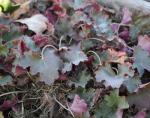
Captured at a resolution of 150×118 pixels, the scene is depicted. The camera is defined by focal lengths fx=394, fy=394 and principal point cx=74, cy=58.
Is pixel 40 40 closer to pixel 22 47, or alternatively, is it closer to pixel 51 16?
pixel 22 47

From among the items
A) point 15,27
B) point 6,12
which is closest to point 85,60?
point 15,27

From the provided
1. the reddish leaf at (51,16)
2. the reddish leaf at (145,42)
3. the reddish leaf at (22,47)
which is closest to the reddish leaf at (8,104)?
the reddish leaf at (22,47)

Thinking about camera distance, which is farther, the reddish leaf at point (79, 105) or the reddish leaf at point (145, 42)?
the reddish leaf at point (145, 42)

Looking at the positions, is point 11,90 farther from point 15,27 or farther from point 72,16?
point 72,16

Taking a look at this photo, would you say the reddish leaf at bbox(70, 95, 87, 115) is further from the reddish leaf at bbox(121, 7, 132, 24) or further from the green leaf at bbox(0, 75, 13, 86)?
the reddish leaf at bbox(121, 7, 132, 24)

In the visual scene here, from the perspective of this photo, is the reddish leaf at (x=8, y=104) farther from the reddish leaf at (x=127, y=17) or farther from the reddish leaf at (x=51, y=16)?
the reddish leaf at (x=127, y=17)

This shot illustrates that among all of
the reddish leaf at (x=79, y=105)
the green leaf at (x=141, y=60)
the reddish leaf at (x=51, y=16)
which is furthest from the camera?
the reddish leaf at (x=51, y=16)

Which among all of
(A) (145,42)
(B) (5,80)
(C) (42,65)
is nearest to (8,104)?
(B) (5,80)

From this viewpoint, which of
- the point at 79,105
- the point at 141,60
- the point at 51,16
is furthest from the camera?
the point at 51,16
